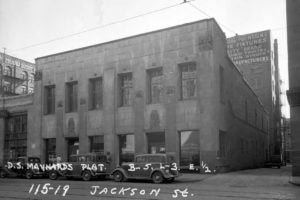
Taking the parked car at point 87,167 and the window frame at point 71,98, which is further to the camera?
the window frame at point 71,98

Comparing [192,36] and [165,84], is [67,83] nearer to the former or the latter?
[165,84]

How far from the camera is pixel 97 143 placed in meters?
34.3

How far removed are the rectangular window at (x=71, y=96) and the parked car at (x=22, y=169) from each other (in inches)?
281

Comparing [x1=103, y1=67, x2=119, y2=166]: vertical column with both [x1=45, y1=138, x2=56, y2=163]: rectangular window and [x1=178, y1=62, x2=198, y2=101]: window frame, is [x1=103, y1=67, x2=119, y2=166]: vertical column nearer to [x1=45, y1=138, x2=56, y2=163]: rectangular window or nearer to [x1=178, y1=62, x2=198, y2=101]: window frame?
[x1=178, y1=62, x2=198, y2=101]: window frame

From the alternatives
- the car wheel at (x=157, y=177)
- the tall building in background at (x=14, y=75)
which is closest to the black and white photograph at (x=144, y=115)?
the car wheel at (x=157, y=177)

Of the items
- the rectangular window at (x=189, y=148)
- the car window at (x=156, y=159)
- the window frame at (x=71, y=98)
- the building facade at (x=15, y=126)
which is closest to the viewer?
the car window at (x=156, y=159)

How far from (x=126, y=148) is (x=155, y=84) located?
5798 millimetres

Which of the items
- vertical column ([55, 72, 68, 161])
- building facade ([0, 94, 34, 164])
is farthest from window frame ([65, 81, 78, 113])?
building facade ([0, 94, 34, 164])

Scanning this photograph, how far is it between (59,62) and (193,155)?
638 inches

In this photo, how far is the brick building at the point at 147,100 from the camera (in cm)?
2936

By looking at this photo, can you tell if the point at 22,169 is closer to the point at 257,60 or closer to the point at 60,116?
the point at 60,116

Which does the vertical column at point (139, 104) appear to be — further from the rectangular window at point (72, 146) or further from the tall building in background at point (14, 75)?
the tall building in background at point (14, 75)

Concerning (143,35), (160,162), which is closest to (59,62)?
(143,35)

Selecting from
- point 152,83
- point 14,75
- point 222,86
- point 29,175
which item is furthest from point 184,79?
point 14,75
